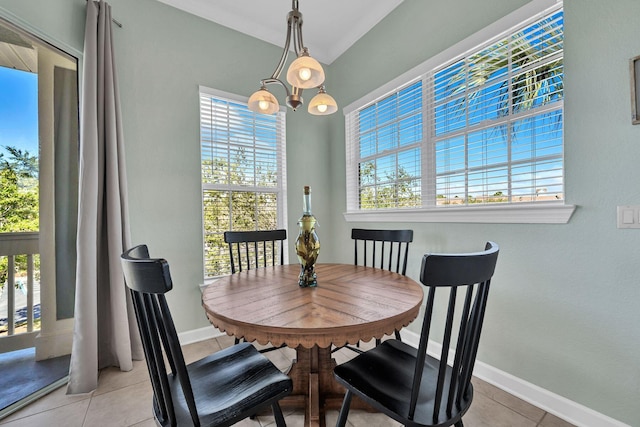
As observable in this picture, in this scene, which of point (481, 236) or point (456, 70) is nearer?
point (481, 236)

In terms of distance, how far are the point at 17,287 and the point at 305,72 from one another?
85.6 inches

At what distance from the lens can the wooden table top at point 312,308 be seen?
92 centimetres

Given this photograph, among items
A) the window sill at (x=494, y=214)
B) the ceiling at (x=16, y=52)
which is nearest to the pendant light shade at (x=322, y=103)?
the window sill at (x=494, y=214)

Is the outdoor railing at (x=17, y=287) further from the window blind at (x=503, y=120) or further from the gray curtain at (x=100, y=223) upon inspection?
the window blind at (x=503, y=120)

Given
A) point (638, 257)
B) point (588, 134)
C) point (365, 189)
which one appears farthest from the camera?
point (365, 189)

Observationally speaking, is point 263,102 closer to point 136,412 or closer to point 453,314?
point 453,314

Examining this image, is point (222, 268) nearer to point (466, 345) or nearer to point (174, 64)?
point (174, 64)

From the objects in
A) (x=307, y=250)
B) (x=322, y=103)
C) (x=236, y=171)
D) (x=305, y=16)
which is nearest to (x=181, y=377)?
(x=307, y=250)

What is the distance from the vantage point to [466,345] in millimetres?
950

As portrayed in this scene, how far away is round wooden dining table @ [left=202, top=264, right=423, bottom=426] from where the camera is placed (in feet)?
3.02

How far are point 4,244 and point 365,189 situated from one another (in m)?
2.71

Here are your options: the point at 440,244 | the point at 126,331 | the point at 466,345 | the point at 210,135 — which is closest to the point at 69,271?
the point at 126,331

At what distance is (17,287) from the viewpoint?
167cm

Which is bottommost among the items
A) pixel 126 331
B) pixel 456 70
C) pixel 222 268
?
pixel 126 331
